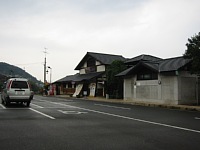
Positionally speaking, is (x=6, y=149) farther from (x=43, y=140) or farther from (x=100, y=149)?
(x=100, y=149)

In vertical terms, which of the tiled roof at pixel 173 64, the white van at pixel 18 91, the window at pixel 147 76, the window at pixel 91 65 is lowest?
the white van at pixel 18 91

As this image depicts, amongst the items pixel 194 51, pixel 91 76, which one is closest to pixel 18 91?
pixel 194 51

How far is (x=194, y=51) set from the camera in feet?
69.0

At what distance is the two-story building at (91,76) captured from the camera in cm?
4244

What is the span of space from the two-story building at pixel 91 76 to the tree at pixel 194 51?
20.2m

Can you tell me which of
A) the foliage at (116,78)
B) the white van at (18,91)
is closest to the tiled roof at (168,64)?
the foliage at (116,78)

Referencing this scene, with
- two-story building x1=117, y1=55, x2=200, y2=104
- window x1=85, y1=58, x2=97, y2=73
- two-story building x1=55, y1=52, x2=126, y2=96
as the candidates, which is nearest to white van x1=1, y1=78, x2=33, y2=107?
two-story building x1=117, y1=55, x2=200, y2=104

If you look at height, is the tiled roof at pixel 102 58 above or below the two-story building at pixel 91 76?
above

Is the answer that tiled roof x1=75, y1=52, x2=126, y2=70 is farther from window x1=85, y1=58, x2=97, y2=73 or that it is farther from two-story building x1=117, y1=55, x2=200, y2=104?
two-story building x1=117, y1=55, x2=200, y2=104

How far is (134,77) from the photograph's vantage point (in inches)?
1238

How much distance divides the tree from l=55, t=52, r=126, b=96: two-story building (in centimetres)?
2023

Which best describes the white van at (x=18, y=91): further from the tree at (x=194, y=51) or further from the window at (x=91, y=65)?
the window at (x=91, y=65)

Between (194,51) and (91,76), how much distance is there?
23699 mm

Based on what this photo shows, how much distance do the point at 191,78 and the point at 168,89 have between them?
246 centimetres
